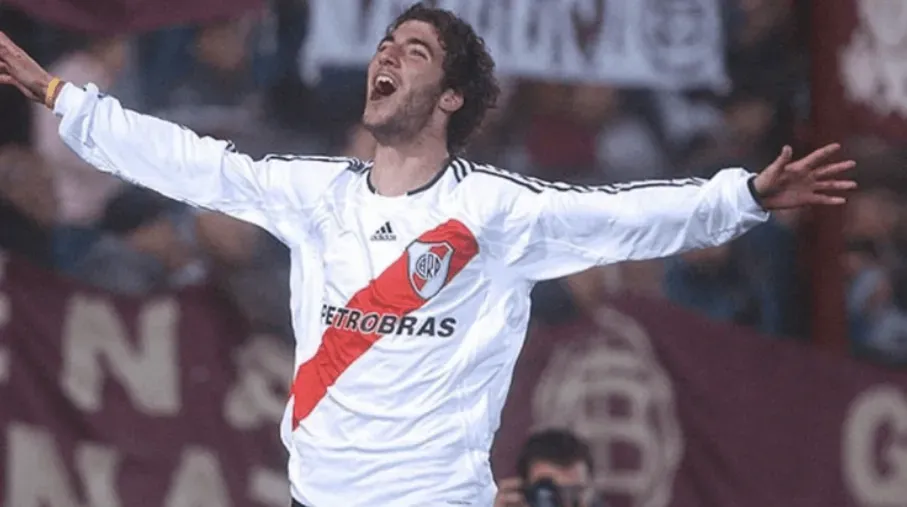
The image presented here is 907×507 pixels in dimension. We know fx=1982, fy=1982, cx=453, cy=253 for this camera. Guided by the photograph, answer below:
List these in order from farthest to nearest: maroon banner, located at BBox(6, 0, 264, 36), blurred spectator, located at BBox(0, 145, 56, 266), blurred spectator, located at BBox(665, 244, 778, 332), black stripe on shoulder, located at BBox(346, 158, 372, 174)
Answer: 1. blurred spectator, located at BBox(665, 244, 778, 332)
2. blurred spectator, located at BBox(0, 145, 56, 266)
3. maroon banner, located at BBox(6, 0, 264, 36)
4. black stripe on shoulder, located at BBox(346, 158, 372, 174)

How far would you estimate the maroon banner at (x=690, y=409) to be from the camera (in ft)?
21.7

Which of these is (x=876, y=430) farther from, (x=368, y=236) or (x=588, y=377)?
(x=368, y=236)

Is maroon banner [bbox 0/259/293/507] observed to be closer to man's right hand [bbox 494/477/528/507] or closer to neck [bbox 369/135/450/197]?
man's right hand [bbox 494/477/528/507]

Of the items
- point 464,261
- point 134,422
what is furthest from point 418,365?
point 134,422

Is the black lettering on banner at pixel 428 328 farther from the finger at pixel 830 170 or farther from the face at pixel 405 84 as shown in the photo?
the finger at pixel 830 170

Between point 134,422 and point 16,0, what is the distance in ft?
4.48

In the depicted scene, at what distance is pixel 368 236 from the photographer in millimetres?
4344

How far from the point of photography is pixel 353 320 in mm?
4301

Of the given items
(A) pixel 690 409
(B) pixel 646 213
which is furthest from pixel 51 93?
(A) pixel 690 409

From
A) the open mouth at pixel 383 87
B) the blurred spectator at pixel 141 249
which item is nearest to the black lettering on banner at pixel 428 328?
the open mouth at pixel 383 87

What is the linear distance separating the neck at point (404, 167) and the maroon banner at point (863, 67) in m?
3.42

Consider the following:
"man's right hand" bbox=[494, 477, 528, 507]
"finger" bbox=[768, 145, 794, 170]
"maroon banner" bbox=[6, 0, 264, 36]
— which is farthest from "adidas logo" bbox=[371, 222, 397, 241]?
"maroon banner" bbox=[6, 0, 264, 36]

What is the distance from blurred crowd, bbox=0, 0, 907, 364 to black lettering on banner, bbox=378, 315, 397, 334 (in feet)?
6.92

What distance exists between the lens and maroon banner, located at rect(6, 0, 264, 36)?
6.17 metres
